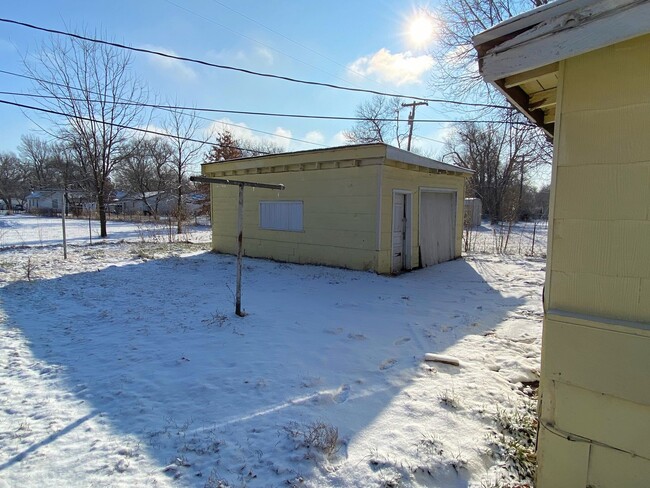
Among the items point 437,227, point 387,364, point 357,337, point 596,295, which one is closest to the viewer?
point 596,295

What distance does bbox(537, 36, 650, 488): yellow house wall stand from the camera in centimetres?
171

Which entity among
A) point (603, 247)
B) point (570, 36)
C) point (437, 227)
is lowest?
point (437, 227)

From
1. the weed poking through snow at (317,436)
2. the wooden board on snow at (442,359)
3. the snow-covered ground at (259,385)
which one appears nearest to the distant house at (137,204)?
the snow-covered ground at (259,385)

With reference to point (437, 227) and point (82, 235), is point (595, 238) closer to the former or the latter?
point (437, 227)

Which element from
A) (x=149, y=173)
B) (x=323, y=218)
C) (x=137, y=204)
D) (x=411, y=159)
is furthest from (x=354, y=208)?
(x=137, y=204)

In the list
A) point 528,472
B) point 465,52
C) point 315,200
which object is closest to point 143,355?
point 528,472

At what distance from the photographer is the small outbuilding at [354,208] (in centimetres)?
827

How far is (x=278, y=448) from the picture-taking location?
92.2 inches

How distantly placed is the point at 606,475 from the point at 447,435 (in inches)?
34.9

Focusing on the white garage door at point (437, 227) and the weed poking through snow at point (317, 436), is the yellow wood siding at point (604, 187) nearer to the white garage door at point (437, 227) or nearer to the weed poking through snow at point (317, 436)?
the weed poking through snow at point (317, 436)

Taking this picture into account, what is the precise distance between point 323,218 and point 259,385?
633cm

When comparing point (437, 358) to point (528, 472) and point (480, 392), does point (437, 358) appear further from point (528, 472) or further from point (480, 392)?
point (528, 472)

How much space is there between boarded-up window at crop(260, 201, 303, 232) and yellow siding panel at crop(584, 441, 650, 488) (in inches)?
324

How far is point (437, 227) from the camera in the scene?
10031mm
